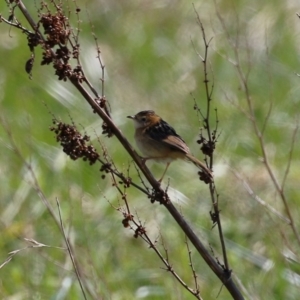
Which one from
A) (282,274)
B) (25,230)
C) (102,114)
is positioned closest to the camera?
(102,114)

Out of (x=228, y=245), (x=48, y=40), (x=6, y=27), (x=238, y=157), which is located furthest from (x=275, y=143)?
(x=48, y=40)

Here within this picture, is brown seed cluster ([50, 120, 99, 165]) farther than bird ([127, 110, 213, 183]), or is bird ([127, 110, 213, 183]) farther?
bird ([127, 110, 213, 183])

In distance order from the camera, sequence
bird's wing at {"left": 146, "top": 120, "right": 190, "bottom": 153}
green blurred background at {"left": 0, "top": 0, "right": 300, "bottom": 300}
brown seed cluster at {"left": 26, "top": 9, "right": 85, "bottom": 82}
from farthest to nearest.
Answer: green blurred background at {"left": 0, "top": 0, "right": 300, "bottom": 300} < bird's wing at {"left": 146, "top": 120, "right": 190, "bottom": 153} < brown seed cluster at {"left": 26, "top": 9, "right": 85, "bottom": 82}

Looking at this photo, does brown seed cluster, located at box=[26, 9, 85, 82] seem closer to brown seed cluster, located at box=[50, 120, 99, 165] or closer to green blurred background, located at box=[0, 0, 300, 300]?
brown seed cluster, located at box=[50, 120, 99, 165]

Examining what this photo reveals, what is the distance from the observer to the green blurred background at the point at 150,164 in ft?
20.6

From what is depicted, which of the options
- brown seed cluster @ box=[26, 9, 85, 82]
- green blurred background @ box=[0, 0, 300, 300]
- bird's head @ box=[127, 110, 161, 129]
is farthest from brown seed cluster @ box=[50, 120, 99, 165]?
bird's head @ box=[127, 110, 161, 129]

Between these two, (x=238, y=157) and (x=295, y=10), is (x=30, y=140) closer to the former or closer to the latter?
(x=238, y=157)

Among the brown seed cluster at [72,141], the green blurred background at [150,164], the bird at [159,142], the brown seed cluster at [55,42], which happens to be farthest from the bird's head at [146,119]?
the brown seed cluster at [55,42]

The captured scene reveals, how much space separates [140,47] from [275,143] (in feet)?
8.28

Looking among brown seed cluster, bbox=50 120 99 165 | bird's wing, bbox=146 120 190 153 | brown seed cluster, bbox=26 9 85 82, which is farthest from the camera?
bird's wing, bbox=146 120 190 153

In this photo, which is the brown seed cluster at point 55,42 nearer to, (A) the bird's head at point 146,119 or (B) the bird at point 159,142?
(B) the bird at point 159,142

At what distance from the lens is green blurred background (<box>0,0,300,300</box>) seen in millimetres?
6270

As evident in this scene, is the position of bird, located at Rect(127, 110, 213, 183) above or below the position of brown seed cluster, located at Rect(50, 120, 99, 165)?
above

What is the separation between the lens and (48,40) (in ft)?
11.5
